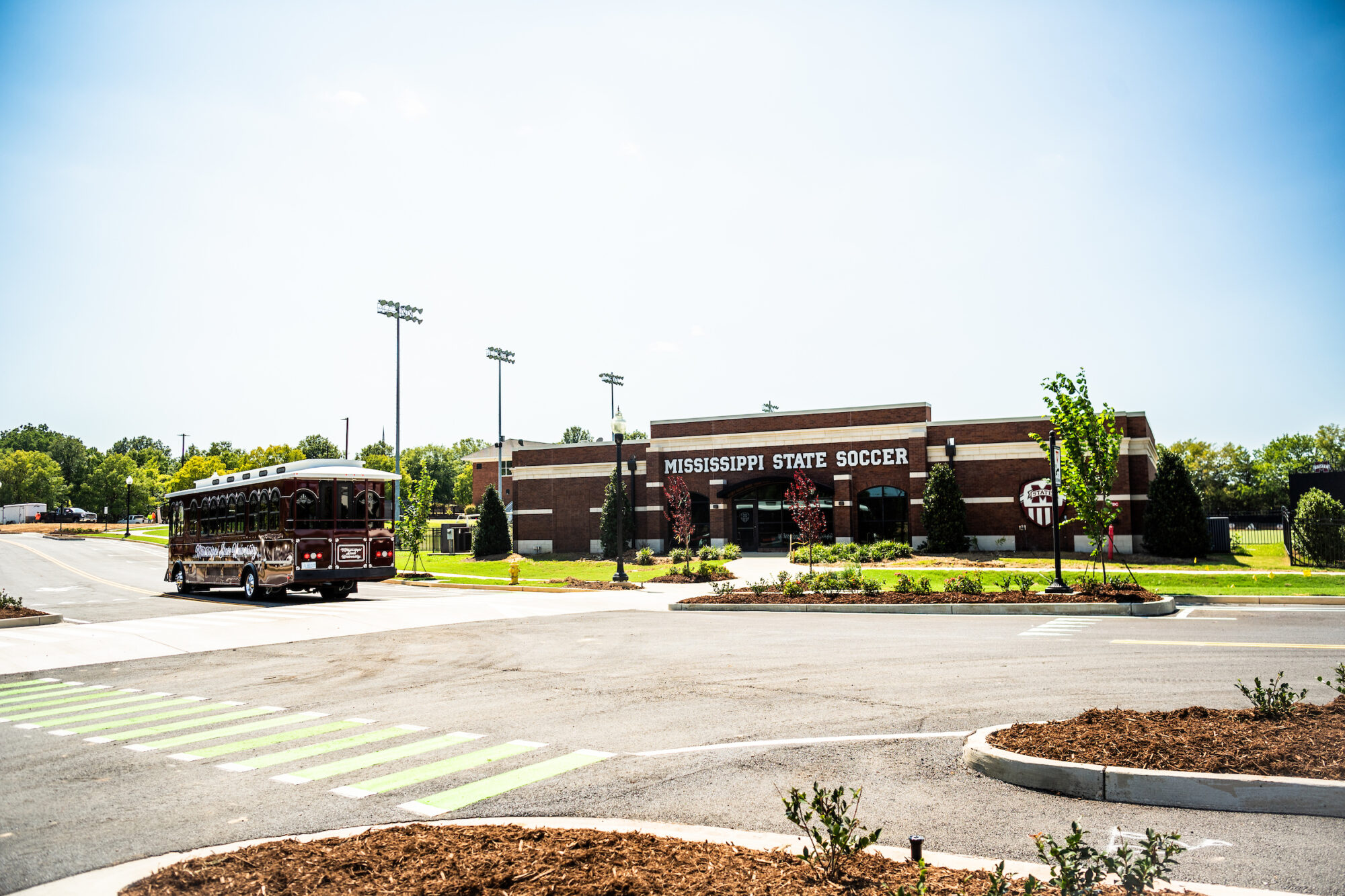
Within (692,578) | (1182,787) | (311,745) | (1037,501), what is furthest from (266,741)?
(1037,501)

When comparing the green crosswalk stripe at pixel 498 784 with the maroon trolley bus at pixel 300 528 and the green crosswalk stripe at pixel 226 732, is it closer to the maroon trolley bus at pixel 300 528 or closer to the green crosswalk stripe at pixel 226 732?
the green crosswalk stripe at pixel 226 732

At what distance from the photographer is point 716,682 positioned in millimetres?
10570

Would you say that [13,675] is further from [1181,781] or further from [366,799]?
[1181,781]

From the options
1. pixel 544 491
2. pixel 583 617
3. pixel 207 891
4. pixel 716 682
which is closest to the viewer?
pixel 207 891

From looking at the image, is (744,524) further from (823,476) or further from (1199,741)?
(1199,741)

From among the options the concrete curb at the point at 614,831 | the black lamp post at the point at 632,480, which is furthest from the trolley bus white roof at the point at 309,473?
the concrete curb at the point at 614,831

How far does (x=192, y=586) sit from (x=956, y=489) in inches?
1171

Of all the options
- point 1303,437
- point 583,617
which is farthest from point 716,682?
point 1303,437

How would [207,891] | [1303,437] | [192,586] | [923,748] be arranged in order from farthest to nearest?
[1303,437] < [192,586] < [923,748] < [207,891]

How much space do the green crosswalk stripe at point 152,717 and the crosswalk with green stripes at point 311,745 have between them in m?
0.01

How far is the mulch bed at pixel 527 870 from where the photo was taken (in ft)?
12.9

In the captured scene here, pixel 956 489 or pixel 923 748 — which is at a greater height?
pixel 956 489

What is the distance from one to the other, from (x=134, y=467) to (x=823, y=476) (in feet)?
341

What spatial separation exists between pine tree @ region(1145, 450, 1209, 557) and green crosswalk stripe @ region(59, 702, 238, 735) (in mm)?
33347
